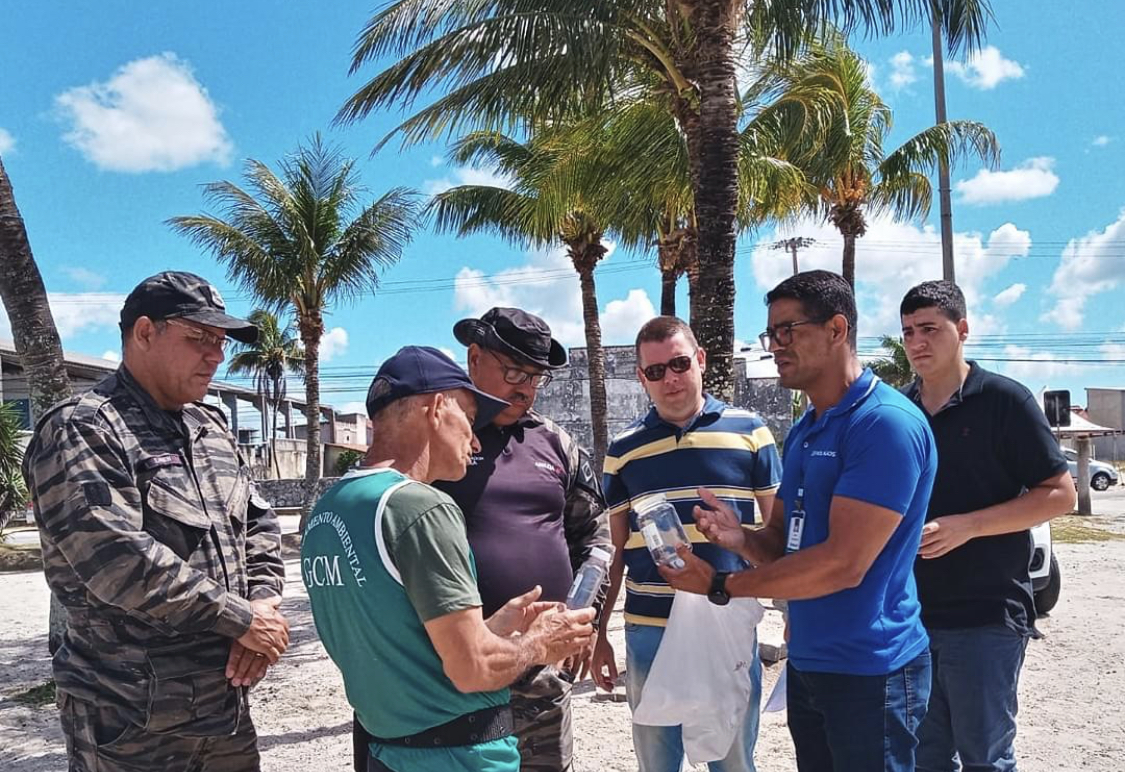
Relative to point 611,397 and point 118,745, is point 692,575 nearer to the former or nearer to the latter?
point 118,745

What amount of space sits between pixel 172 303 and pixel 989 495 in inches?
119

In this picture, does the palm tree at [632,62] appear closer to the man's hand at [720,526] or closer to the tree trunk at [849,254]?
the man's hand at [720,526]

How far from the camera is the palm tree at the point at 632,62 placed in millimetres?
7031

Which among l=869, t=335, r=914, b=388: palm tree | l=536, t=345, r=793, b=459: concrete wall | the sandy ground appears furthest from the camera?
l=869, t=335, r=914, b=388: palm tree

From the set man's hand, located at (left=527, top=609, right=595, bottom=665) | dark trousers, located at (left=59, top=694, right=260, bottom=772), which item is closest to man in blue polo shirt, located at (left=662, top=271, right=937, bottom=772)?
man's hand, located at (left=527, top=609, right=595, bottom=665)

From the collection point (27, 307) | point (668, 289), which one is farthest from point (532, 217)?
point (27, 307)

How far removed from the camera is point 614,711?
6090 millimetres

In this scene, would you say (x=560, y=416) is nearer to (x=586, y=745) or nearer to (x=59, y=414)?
(x=586, y=745)

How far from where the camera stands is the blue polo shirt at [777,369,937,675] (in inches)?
95.9

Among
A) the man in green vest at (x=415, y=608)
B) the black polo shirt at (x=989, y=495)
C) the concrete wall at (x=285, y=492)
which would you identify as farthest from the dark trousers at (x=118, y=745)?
the concrete wall at (x=285, y=492)

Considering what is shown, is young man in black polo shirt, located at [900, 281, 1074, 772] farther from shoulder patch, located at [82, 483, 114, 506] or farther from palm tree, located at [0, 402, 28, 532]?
palm tree, located at [0, 402, 28, 532]

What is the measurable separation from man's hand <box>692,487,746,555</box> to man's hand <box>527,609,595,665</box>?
0.81 metres

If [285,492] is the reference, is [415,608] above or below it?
above

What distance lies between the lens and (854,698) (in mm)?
2492
